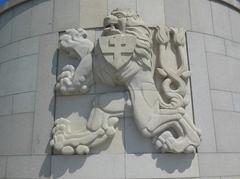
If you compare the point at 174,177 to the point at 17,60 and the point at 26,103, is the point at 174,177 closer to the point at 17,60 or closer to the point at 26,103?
the point at 26,103

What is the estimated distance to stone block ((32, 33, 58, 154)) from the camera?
536 centimetres

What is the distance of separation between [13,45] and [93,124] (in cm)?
289

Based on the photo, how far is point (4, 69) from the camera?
6395 millimetres

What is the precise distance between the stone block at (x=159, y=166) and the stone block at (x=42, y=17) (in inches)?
126

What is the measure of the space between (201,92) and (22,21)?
166 inches

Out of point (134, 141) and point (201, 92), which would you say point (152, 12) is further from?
point (134, 141)

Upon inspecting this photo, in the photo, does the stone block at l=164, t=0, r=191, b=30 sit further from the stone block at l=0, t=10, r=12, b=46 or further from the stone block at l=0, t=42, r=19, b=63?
the stone block at l=0, t=10, r=12, b=46

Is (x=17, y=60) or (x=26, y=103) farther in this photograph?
(x=17, y=60)

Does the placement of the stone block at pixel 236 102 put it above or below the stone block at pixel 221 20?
below

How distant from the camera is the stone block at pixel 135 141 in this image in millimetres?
4977

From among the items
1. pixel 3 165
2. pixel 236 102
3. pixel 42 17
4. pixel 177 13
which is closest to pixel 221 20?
pixel 177 13

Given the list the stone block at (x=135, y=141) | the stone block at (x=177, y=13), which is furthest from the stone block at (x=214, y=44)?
the stone block at (x=135, y=141)

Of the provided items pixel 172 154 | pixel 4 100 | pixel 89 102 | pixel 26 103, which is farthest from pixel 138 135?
pixel 4 100

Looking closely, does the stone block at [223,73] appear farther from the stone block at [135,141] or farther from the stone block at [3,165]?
the stone block at [3,165]
